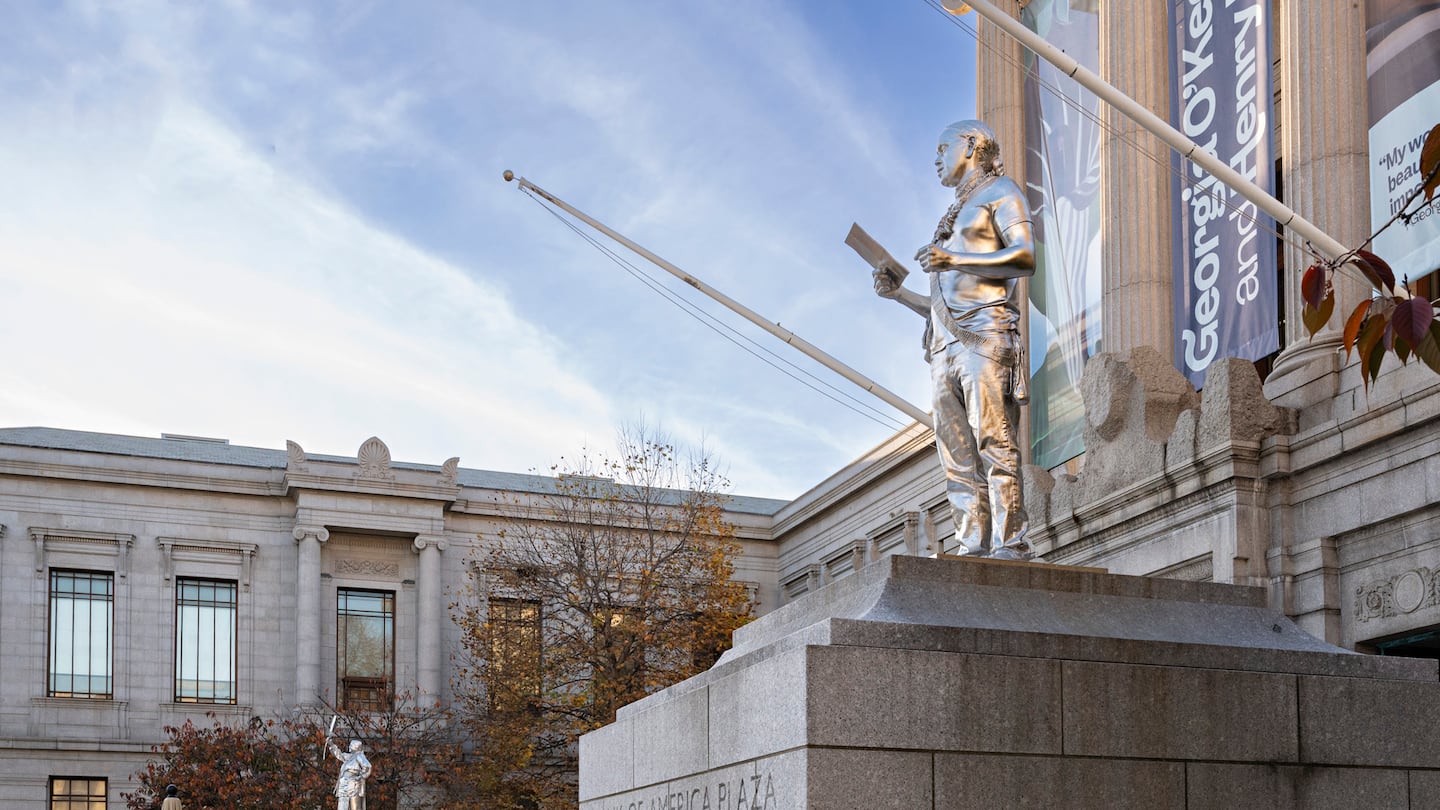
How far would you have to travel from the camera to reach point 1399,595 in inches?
556

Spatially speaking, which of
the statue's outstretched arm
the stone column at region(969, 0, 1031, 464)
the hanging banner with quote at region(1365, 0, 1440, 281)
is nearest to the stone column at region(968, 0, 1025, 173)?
the stone column at region(969, 0, 1031, 464)

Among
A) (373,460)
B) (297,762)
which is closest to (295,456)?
(373,460)

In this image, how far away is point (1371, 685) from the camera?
9.77 meters

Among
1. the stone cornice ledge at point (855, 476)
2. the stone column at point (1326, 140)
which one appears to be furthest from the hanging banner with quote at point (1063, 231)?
the stone cornice ledge at point (855, 476)

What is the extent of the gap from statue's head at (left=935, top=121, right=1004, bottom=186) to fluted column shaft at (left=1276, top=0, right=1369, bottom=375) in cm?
636

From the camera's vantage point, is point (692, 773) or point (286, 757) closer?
point (692, 773)

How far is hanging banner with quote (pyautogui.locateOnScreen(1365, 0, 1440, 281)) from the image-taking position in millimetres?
16000

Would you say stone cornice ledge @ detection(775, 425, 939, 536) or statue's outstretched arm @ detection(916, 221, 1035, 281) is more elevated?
stone cornice ledge @ detection(775, 425, 939, 536)

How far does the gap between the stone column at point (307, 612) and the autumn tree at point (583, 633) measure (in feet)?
22.3

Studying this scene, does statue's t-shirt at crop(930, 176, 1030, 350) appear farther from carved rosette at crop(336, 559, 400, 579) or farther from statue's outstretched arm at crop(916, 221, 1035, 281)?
carved rosette at crop(336, 559, 400, 579)

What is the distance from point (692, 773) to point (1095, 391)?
8515 mm

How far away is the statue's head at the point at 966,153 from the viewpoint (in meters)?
10.9

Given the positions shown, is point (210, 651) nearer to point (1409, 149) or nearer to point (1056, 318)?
point (1056, 318)

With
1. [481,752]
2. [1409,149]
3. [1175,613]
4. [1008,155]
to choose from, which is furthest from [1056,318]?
[481,752]
